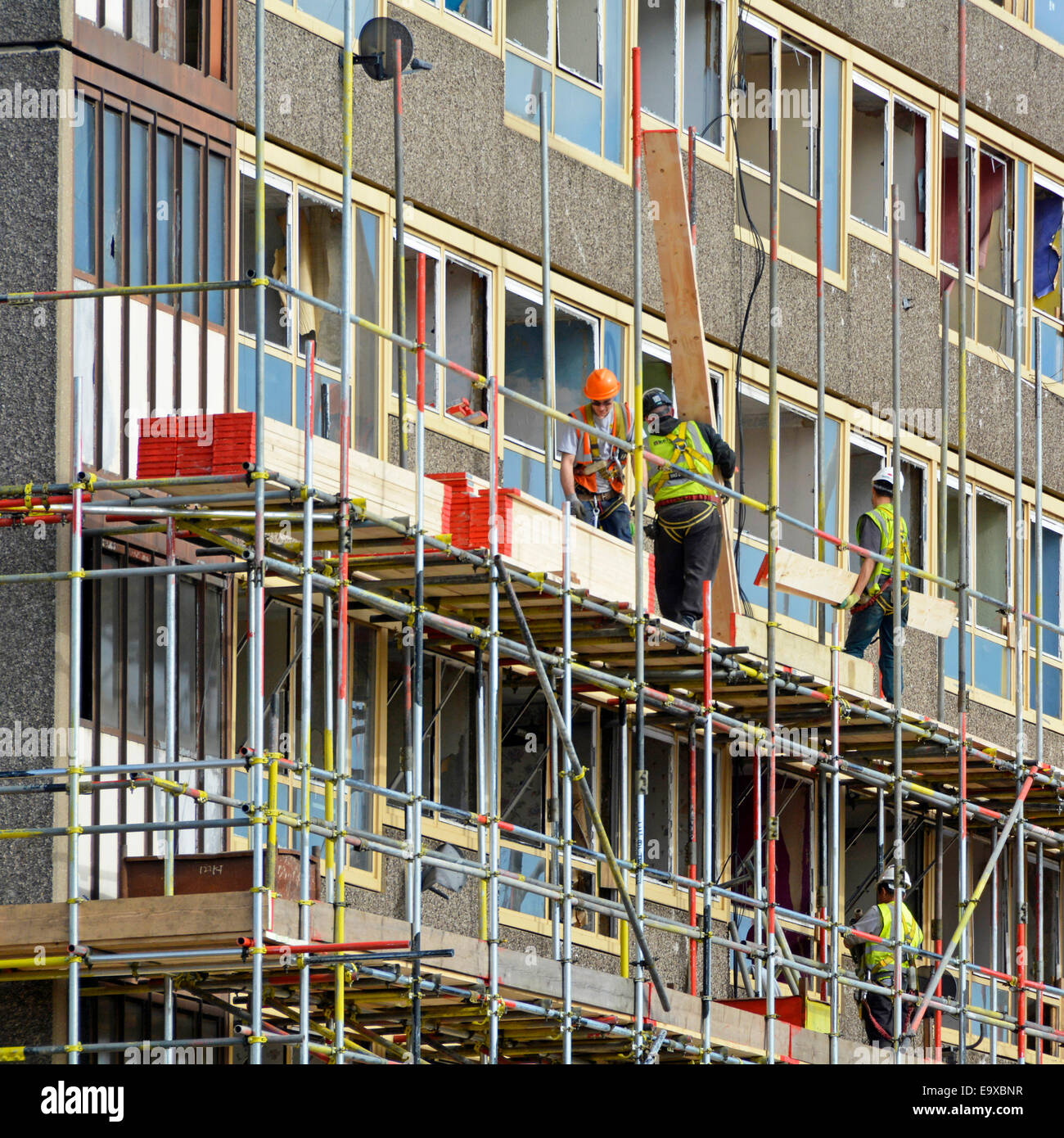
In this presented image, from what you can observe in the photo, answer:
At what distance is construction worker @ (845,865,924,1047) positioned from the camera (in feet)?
74.7

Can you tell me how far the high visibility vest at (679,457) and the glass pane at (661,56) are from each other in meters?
3.69

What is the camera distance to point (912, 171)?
27609 millimetres

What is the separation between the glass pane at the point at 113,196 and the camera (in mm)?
18688

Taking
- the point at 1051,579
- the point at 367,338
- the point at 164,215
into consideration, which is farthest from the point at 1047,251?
the point at 164,215

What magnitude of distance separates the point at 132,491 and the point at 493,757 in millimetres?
2650

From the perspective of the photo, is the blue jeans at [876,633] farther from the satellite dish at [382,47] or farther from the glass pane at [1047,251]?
the satellite dish at [382,47]

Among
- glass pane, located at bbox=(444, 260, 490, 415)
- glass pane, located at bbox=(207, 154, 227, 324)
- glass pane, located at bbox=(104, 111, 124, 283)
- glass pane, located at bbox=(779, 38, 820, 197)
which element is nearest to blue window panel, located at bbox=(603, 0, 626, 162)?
glass pane, located at bbox=(444, 260, 490, 415)

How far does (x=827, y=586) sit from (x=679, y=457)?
185cm

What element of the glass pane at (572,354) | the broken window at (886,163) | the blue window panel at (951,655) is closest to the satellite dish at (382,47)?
the glass pane at (572,354)
